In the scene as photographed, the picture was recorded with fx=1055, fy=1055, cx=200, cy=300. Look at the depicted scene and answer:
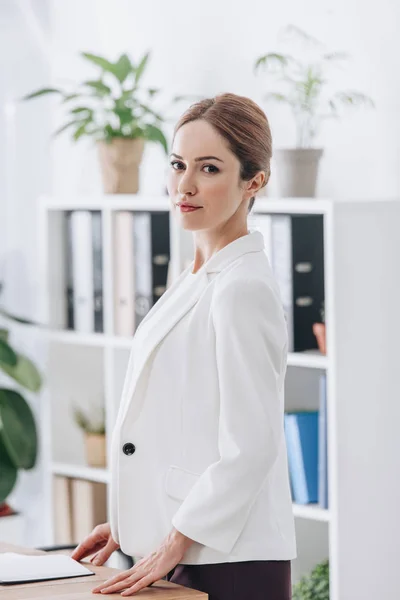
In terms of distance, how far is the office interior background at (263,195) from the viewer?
2666 millimetres

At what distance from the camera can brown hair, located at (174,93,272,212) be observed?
1695mm

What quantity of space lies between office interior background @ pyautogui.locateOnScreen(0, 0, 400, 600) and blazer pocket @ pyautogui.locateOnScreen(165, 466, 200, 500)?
104cm

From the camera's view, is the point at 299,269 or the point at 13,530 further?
the point at 13,530

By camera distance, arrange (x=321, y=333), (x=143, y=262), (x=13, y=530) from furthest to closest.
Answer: (x=13, y=530) → (x=143, y=262) → (x=321, y=333)

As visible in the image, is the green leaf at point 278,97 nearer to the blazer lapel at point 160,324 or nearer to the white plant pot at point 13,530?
the blazer lapel at point 160,324

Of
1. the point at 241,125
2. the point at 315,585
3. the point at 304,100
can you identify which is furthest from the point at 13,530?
the point at 241,125

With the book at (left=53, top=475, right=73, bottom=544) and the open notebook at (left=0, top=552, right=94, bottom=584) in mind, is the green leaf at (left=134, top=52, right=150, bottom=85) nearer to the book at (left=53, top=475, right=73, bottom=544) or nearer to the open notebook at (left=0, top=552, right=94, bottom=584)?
the book at (left=53, top=475, right=73, bottom=544)

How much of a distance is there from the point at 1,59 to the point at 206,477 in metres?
2.70

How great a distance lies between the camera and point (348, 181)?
9.79ft

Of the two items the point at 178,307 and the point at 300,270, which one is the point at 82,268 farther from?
the point at 178,307

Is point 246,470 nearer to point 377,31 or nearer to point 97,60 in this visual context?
point 377,31

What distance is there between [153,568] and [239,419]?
0.88 ft

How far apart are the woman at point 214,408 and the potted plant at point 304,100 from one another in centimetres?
111

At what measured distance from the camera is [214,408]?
5.43 ft
